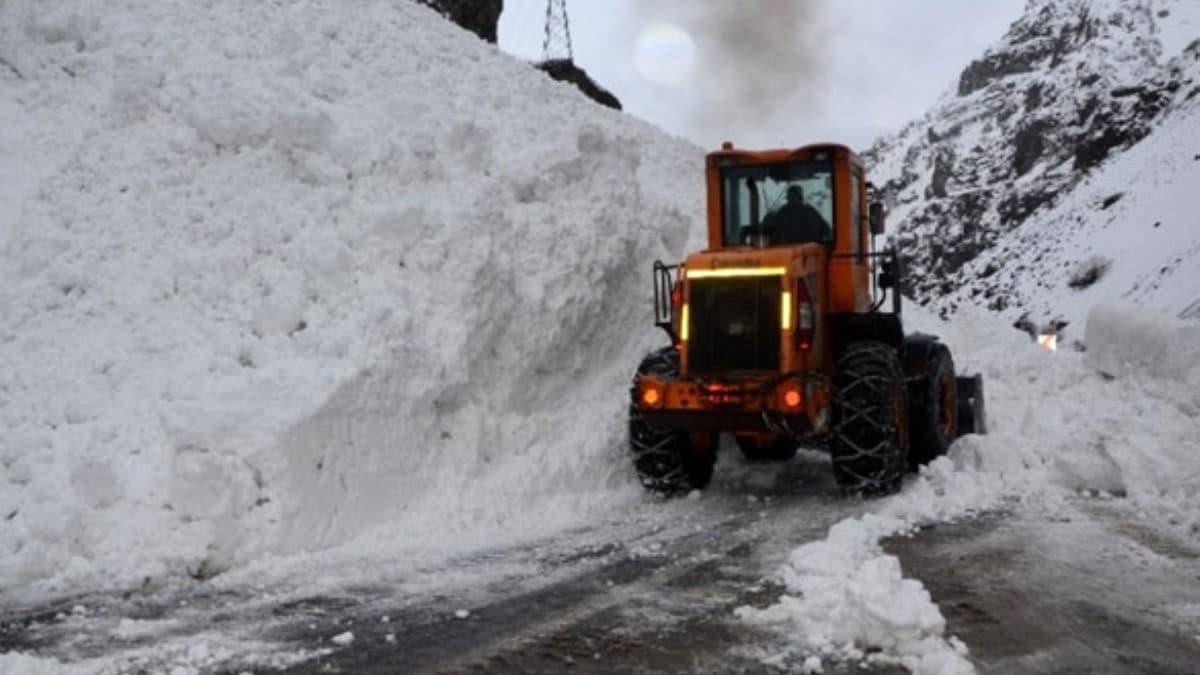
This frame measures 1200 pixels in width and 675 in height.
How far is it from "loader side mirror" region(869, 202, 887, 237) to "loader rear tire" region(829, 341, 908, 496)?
4.91 ft

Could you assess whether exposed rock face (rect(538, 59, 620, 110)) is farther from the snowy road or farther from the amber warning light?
the snowy road

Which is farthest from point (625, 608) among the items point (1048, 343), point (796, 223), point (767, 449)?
point (1048, 343)

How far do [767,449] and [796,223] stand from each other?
244 centimetres

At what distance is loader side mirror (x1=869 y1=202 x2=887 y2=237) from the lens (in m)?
9.91

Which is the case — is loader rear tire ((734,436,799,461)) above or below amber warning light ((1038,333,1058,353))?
below

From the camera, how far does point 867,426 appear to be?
8.82 metres

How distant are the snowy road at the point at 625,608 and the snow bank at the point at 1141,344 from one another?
22.9 ft

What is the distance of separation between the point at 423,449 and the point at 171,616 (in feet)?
9.81

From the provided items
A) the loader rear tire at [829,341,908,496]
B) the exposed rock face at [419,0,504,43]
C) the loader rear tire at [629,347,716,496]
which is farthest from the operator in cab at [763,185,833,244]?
the exposed rock face at [419,0,504,43]

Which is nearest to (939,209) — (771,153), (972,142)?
(972,142)

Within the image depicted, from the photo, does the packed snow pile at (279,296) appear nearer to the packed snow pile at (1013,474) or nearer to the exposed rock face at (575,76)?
the packed snow pile at (1013,474)

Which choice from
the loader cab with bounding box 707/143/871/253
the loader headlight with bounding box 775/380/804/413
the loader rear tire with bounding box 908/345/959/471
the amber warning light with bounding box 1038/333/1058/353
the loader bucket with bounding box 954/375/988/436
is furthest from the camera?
the amber warning light with bounding box 1038/333/1058/353

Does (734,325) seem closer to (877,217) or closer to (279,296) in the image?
(877,217)

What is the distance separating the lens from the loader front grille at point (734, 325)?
8.78 meters
